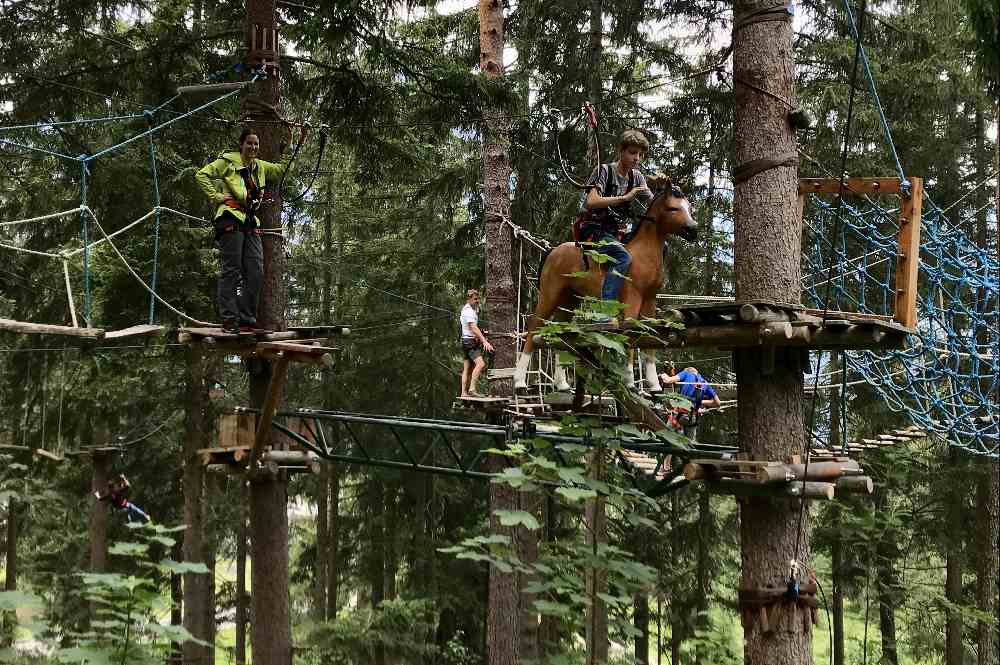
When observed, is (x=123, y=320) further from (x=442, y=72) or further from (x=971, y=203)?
(x=971, y=203)

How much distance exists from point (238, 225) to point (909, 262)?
4.90 metres

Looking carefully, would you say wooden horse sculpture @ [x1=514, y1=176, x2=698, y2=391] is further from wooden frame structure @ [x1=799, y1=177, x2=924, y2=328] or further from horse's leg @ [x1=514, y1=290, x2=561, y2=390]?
wooden frame structure @ [x1=799, y1=177, x2=924, y2=328]

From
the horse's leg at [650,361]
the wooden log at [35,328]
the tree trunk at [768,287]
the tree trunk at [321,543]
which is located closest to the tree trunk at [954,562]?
the horse's leg at [650,361]

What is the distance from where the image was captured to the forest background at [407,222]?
10.3 meters

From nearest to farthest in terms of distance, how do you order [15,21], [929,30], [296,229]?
[15,21]
[929,30]
[296,229]

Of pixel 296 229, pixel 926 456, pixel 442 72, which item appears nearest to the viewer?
pixel 442 72

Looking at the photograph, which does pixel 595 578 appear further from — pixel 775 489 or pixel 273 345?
pixel 273 345

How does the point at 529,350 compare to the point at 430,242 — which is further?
the point at 430,242

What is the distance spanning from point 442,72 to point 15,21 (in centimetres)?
486

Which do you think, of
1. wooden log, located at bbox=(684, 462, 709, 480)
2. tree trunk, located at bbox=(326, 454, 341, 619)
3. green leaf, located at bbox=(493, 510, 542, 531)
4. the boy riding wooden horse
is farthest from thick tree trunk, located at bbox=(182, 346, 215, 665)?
green leaf, located at bbox=(493, 510, 542, 531)

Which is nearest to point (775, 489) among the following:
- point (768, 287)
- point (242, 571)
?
point (768, 287)

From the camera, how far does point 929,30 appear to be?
43.8 ft

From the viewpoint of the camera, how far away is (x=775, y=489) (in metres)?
5.52

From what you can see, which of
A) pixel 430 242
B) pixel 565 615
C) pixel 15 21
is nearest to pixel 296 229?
pixel 430 242
